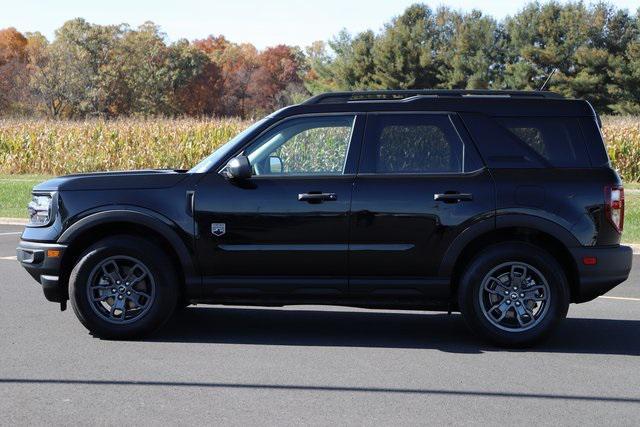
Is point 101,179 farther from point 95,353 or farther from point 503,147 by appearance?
point 503,147

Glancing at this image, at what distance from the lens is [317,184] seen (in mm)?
8094

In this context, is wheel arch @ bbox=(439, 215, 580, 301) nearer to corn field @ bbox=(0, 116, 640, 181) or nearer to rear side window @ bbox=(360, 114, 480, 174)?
rear side window @ bbox=(360, 114, 480, 174)

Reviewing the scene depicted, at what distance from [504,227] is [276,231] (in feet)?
5.72

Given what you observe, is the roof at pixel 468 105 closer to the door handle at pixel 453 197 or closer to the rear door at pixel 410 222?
the rear door at pixel 410 222

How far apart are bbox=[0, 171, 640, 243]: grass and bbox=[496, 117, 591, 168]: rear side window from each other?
8402mm

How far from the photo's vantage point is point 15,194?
2544cm

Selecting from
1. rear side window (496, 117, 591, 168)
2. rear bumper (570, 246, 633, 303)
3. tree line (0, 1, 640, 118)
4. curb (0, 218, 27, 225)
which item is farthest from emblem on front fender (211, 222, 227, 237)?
tree line (0, 1, 640, 118)

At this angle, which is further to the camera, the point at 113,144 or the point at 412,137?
the point at 113,144

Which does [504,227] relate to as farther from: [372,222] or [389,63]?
[389,63]

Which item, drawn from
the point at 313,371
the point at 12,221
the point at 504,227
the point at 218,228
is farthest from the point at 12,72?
the point at 313,371

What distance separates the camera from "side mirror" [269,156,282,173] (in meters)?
8.23

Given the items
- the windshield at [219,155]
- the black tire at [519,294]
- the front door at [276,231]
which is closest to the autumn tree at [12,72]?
the windshield at [219,155]

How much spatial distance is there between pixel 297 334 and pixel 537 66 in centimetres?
7092

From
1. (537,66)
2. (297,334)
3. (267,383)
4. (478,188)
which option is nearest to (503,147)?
(478,188)
